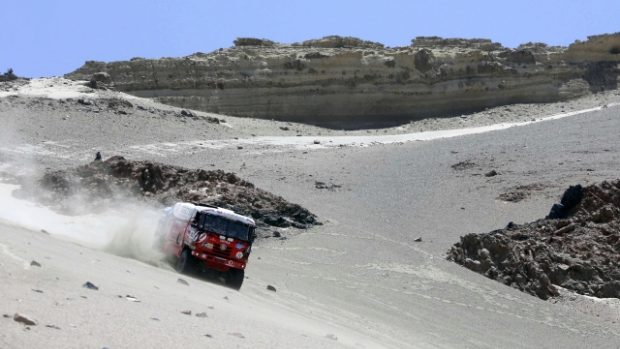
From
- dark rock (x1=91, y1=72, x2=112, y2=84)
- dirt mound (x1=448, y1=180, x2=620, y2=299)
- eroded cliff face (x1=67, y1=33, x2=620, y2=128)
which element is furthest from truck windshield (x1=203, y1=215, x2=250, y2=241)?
dark rock (x1=91, y1=72, x2=112, y2=84)

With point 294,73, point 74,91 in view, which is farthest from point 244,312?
point 294,73

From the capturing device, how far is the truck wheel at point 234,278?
2058 centimetres

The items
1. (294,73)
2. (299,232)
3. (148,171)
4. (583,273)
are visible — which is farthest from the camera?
(294,73)

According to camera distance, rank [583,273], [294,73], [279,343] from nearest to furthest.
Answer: [279,343]
[583,273]
[294,73]

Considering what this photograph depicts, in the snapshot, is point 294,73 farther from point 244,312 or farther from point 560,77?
point 244,312

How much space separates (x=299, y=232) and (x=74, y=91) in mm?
26901

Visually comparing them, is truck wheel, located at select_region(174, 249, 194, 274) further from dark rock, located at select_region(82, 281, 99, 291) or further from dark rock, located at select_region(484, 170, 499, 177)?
dark rock, located at select_region(484, 170, 499, 177)

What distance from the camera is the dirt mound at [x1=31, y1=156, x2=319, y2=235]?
101ft

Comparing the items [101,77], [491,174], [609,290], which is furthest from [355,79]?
[609,290]

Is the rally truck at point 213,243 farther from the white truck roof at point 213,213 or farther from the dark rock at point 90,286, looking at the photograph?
the dark rock at point 90,286

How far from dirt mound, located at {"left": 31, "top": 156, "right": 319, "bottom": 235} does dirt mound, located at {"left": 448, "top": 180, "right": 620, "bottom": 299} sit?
230 inches

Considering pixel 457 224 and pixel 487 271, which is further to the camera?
pixel 457 224

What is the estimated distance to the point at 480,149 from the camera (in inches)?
1826

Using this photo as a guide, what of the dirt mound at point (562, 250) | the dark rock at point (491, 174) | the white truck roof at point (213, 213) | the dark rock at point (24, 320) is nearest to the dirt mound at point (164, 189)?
the dirt mound at point (562, 250)
